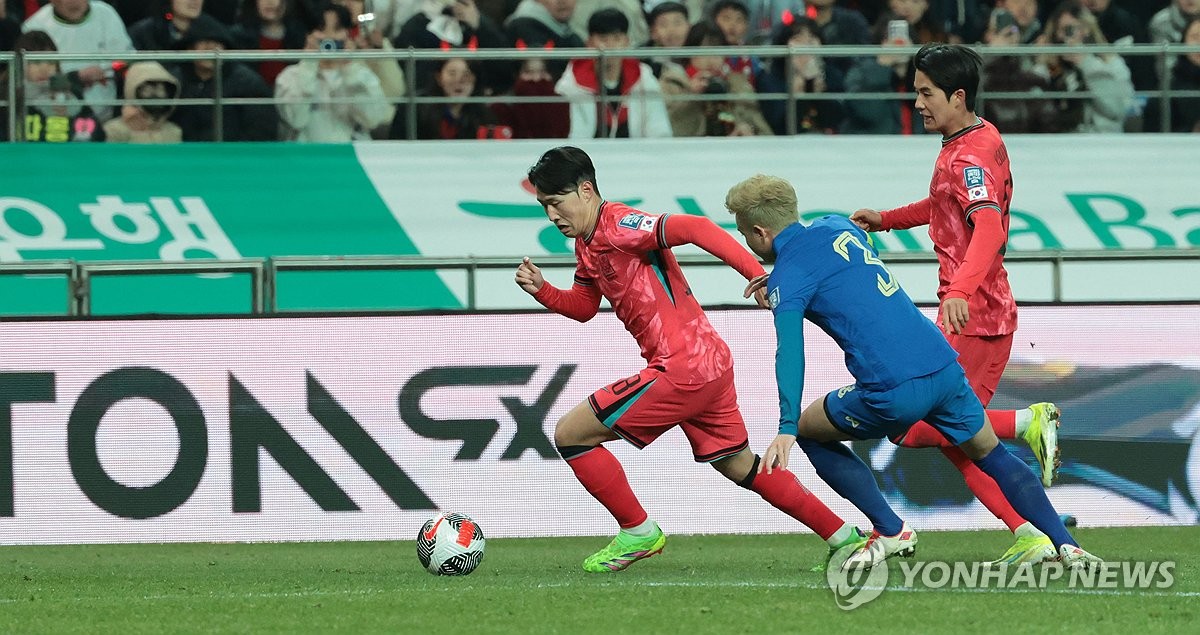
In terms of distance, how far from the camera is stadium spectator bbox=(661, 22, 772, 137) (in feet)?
39.8

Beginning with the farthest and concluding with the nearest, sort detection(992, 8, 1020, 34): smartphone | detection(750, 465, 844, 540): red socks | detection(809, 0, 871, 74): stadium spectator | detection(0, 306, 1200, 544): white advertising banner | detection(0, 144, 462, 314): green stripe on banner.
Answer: detection(992, 8, 1020, 34): smartphone
detection(809, 0, 871, 74): stadium spectator
detection(0, 144, 462, 314): green stripe on banner
detection(0, 306, 1200, 544): white advertising banner
detection(750, 465, 844, 540): red socks

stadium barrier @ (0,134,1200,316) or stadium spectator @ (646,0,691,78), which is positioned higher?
stadium spectator @ (646,0,691,78)

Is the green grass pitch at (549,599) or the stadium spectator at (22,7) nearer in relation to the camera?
the green grass pitch at (549,599)

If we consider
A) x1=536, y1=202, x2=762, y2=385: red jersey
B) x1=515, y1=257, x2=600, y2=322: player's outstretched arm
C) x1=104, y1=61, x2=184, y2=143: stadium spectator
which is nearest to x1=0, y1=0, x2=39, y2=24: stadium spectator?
x1=104, y1=61, x2=184, y2=143: stadium spectator

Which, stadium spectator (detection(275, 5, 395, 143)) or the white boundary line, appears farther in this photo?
stadium spectator (detection(275, 5, 395, 143))

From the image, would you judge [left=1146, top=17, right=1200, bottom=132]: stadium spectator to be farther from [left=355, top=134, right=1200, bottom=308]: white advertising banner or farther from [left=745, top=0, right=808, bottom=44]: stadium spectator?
[left=745, top=0, right=808, bottom=44]: stadium spectator

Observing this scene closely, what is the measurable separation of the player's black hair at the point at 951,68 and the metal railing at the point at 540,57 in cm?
478

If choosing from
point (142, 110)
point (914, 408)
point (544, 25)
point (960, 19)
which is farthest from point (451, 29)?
point (914, 408)

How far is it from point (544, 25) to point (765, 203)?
7311mm

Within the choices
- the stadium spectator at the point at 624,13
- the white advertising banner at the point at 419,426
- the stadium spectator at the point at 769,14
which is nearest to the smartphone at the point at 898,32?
the stadium spectator at the point at 769,14

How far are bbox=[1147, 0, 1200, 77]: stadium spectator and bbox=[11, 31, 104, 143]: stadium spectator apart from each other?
8.50m

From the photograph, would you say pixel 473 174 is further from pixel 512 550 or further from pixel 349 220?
pixel 512 550

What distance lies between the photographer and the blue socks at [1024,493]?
20.5ft

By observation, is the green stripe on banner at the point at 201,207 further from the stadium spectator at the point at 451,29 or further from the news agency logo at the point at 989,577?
the news agency logo at the point at 989,577
